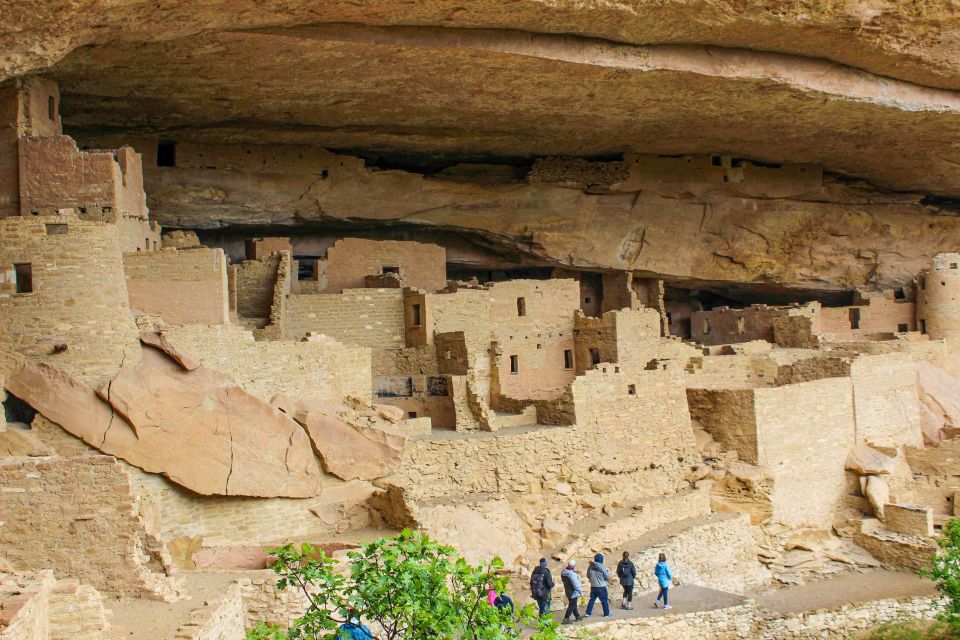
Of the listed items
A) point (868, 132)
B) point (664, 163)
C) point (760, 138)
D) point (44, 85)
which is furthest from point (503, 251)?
point (44, 85)

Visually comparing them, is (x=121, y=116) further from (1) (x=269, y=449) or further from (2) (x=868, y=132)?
(2) (x=868, y=132)

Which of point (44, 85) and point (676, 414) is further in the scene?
point (676, 414)

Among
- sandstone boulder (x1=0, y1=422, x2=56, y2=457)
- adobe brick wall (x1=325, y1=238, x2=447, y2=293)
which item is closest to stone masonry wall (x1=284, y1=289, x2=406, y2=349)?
adobe brick wall (x1=325, y1=238, x2=447, y2=293)

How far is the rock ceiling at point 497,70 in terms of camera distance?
13742mm

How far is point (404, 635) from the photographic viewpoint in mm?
7883

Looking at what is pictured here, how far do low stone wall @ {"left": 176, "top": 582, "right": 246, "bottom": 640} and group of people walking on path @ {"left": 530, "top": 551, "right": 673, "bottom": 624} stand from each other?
3858 mm

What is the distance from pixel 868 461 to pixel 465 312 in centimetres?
829

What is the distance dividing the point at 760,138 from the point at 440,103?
25.1 ft

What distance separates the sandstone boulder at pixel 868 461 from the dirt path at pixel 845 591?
1984 mm

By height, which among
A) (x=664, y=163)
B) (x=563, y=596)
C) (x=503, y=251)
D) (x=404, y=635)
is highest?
(x=664, y=163)

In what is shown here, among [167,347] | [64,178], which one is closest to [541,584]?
[167,347]

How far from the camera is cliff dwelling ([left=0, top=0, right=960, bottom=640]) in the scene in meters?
12.6

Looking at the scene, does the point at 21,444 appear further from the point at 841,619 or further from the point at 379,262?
the point at 841,619

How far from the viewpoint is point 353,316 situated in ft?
61.7
